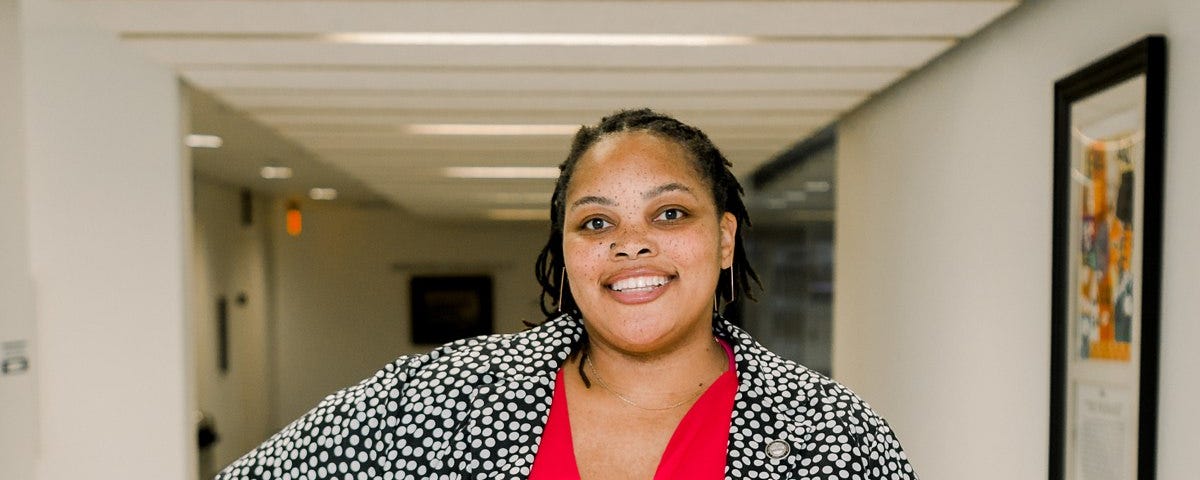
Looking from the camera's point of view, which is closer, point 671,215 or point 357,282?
point 671,215

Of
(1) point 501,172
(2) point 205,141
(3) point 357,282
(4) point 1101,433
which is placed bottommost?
(3) point 357,282

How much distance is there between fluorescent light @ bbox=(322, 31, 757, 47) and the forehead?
54.1 inches

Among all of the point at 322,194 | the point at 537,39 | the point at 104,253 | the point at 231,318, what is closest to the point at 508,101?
the point at 537,39

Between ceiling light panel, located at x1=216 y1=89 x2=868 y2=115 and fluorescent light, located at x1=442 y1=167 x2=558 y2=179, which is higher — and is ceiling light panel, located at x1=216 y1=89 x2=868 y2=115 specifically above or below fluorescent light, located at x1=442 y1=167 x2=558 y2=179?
above

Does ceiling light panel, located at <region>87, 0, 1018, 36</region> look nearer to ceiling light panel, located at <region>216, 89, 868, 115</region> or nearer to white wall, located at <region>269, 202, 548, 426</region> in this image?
ceiling light panel, located at <region>216, 89, 868, 115</region>

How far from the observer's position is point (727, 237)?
152cm

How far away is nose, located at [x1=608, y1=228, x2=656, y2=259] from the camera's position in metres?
1.34

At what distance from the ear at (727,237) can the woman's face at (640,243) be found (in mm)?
70


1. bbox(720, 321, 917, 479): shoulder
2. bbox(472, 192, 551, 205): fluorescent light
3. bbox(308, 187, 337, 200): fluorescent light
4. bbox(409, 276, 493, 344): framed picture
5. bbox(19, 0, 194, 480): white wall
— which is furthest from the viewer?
bbox(409, 276, 493, 344): framed picture

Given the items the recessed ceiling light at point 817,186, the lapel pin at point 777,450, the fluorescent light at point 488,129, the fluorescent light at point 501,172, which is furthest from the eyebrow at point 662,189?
the recessed ceiling light at point 817,186

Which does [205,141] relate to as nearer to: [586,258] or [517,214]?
[517,214]

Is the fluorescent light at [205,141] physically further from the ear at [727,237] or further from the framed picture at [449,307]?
the framed picture at [449,307]

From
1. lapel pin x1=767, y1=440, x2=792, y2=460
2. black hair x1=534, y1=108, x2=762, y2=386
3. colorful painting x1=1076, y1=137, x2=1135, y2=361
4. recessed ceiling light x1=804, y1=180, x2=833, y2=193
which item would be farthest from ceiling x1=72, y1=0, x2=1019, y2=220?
lapel pin x1=767, y1=440, x2=792, y2=460

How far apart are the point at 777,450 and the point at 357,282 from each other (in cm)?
1128
